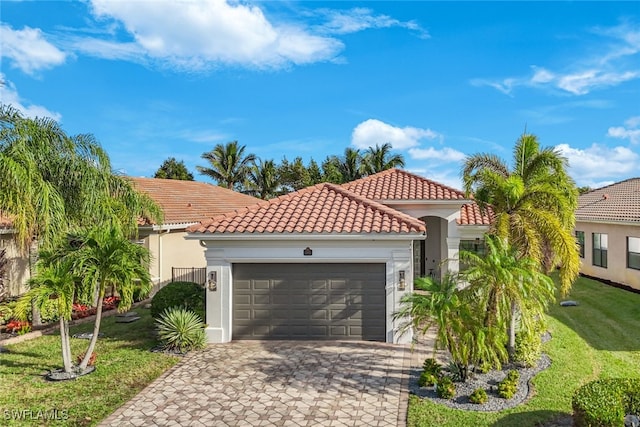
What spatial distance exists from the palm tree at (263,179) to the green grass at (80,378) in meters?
32.6

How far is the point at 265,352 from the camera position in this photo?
11.7 meters

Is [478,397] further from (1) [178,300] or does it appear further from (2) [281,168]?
(2) [281,168]

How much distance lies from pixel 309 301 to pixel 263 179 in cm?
3425

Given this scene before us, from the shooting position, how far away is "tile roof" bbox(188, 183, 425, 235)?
493 inches

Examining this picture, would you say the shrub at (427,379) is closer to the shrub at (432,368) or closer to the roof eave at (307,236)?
the shrub at (432,368)

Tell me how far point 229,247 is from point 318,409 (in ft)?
20.0

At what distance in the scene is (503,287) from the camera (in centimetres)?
925

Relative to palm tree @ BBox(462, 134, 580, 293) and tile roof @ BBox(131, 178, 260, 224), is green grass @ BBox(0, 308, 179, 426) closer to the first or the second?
tile roof @ BBox(131, 178, 260, 224)

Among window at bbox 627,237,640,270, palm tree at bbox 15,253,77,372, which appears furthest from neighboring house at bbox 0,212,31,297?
window at bbox 627,237,640,270

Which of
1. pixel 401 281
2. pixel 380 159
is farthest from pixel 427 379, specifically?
pixel 380 159

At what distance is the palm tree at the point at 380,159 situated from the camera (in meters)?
39.3

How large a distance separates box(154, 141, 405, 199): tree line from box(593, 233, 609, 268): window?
1894 cm

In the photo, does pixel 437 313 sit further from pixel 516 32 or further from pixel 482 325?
pixel 516 32

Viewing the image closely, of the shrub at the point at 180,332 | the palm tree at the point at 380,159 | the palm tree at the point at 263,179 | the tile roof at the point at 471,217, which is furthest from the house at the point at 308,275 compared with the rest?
the palm tree at the point at 263,179
